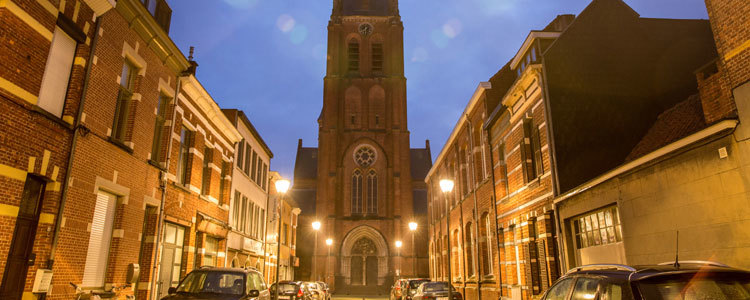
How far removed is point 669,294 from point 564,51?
40.7 ft

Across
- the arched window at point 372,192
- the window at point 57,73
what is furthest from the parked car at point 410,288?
the arched window at point 372,192

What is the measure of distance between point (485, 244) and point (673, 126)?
37.1 ft

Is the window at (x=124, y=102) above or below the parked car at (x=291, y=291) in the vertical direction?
above

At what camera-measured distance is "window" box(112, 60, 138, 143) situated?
40.9 feet

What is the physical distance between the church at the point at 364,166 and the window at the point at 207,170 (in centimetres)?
2615

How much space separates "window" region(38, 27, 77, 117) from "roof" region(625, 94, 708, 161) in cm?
1340

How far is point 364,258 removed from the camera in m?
48.4

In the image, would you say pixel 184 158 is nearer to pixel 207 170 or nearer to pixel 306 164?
pixel 207 170

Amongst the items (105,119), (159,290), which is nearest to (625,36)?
(105,119)

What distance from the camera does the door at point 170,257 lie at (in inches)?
595

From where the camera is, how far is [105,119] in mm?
11438

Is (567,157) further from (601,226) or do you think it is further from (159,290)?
(159,290)

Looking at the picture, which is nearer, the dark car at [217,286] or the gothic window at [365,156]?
the dark car at [217,286]

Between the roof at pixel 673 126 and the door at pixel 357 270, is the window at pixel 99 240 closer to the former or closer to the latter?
the roof at pixel 673 126
